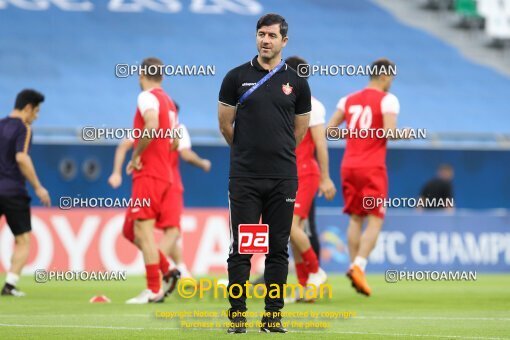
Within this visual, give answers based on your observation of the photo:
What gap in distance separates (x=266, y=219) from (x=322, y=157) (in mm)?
3385

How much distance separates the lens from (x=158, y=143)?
13.2 meters

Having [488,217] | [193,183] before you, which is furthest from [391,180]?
[193,183]

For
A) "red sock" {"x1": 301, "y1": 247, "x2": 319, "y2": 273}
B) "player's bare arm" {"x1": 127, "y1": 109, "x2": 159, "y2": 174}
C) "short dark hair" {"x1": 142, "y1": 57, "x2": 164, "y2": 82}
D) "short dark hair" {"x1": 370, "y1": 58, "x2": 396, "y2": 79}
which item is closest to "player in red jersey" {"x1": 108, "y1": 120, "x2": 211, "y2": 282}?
"player's bare arm" {"x1": 127, "y1": 109, "x2": 159, "y2": 174}

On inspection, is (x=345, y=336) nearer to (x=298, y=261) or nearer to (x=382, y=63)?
(x=298, y=261)

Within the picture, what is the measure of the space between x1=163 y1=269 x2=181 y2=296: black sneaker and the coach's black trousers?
14.2ft

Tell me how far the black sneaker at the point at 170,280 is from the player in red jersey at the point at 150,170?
0.11m

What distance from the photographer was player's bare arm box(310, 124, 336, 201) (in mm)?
12495

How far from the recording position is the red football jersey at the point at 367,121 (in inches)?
556

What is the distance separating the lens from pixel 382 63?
1422 cm

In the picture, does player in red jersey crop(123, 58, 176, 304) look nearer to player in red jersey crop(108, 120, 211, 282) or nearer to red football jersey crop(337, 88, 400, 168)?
player in red jersey crop(108, 120, 211, 282)

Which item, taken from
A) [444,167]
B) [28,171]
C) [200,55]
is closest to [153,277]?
[28,171]

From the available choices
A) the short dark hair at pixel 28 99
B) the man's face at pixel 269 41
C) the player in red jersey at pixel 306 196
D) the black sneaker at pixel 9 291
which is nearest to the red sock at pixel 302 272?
the player in red jersey at pixel 306 196

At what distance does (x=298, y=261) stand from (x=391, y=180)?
10.1 meters

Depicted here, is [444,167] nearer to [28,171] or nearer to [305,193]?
[305,193]
